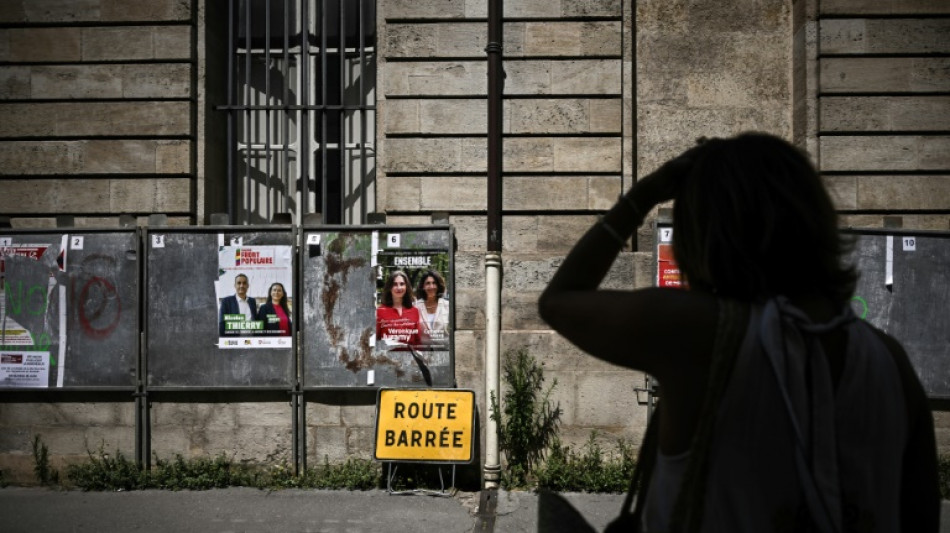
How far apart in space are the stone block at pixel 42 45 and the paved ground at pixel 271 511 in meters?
4.13

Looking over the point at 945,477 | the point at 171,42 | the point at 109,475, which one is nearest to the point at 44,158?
the point at 171,42

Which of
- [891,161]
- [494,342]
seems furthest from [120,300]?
[891,161]

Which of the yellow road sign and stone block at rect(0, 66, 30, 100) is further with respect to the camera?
stone block at rect(0, 66, 30, 100)

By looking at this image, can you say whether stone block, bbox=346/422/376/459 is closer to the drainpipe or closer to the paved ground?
the paved ground

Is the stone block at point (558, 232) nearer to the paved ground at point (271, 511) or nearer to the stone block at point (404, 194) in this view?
the stone block at point (404, 194)

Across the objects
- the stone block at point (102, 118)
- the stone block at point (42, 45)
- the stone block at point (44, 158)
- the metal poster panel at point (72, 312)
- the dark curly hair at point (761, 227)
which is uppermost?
the stone block at point (42, 45)

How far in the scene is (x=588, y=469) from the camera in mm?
6684

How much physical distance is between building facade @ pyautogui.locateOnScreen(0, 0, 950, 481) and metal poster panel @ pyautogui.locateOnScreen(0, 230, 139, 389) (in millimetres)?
239

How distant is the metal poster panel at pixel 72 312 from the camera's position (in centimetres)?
694

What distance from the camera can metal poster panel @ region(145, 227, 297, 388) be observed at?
6.84m

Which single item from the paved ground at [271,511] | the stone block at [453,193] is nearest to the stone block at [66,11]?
the stone block at [453,193]

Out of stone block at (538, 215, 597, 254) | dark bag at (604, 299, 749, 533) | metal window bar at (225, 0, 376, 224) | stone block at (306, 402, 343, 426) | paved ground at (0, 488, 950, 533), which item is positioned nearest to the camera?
dark bag at (604, 299, 749, 533)

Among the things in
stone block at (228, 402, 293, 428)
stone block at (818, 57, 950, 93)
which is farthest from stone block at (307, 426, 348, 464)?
stone block at (818, 57, 950, 93)

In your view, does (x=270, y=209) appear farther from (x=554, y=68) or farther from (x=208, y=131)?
(x=554, y=68)
